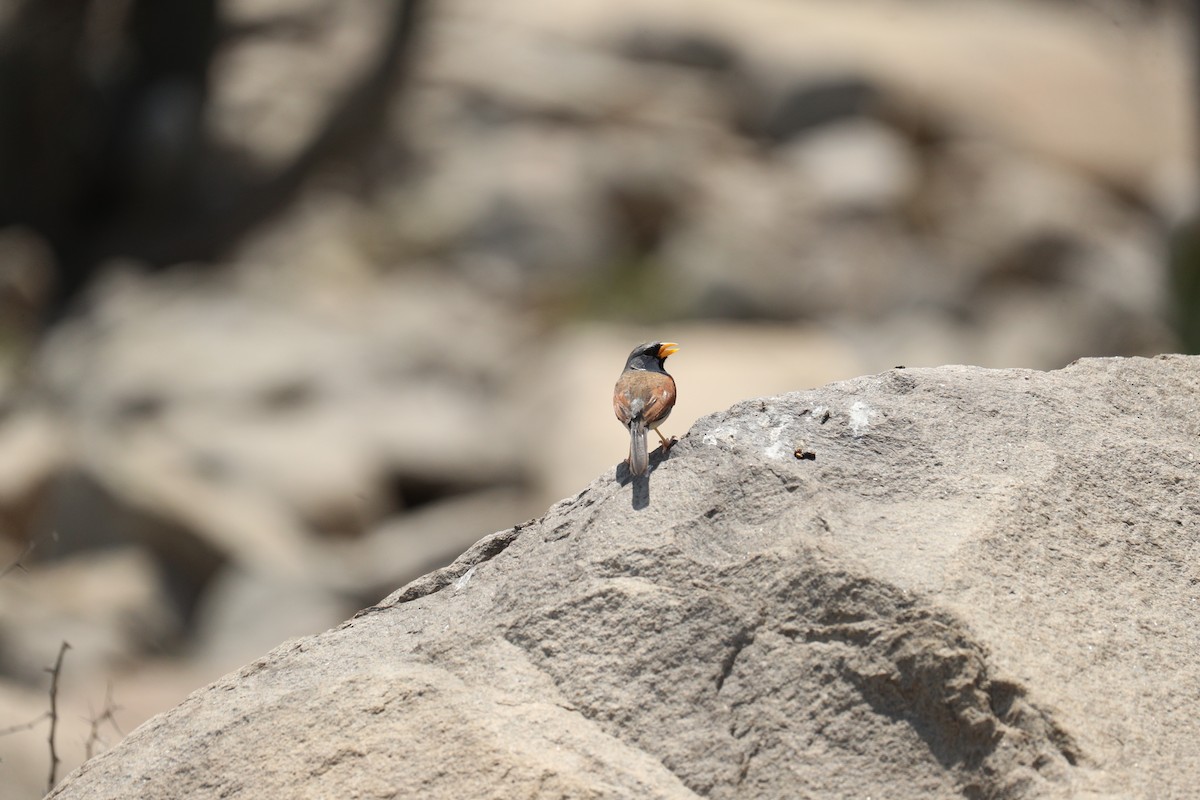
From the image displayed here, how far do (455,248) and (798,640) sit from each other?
13.6m

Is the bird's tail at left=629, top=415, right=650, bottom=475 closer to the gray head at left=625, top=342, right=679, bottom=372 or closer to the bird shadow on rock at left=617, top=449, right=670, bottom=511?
the bird shadow on rock at left=617, top=449, right=670, bottom=511

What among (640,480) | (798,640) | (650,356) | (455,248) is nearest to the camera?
(798,640)

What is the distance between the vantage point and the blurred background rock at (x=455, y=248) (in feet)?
35.0

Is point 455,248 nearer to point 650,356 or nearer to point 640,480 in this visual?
point 650,356

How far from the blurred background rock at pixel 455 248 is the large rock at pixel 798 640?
5.62 m

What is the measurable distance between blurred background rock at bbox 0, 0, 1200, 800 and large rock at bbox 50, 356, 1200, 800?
18.4 ft

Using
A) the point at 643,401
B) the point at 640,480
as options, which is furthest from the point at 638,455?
the point at 643,401

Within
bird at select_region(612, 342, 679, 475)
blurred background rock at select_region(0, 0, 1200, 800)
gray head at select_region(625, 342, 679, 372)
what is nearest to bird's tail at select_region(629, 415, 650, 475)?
bird at select_region(612, 342, 679, 475)

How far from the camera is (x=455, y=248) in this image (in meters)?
16.3

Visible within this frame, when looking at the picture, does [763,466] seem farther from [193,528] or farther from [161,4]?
[161,4]

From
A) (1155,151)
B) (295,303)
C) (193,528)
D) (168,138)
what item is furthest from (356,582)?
(1155,151)

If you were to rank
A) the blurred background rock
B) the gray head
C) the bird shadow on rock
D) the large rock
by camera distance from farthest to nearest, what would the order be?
the blurred background rock, the gray head, the bird shadow on rock, the large rock

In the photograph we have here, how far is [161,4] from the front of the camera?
16.7m

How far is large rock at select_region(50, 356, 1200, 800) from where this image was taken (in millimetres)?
2891
